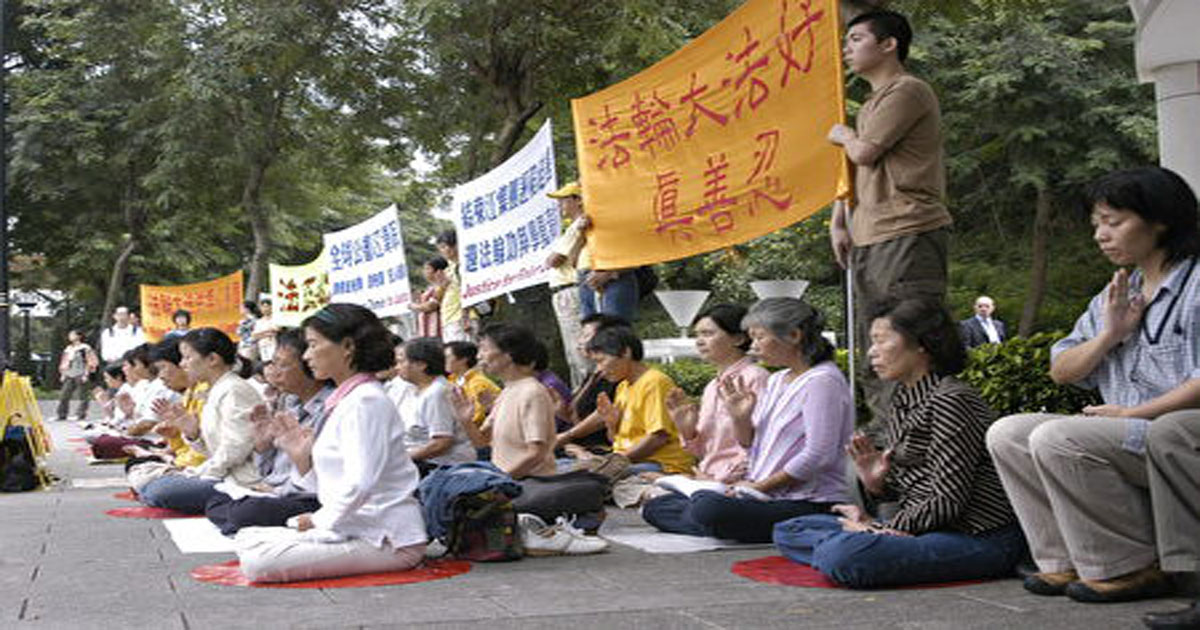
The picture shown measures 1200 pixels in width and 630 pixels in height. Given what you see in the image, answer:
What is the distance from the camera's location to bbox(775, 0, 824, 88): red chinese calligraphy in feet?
19.6

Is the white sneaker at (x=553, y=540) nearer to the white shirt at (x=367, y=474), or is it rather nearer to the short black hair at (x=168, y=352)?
the white shirt at (x=367, y=474)

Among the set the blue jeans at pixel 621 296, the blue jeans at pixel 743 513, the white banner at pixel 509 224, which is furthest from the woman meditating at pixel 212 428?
the white banner at pixel 509 224

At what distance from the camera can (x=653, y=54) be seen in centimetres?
1385

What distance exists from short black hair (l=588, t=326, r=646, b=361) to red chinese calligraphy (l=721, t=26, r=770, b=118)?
137 cm

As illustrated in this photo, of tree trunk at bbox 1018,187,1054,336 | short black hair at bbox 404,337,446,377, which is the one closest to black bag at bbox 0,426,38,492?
short black hair at bbox 404,337,446,377

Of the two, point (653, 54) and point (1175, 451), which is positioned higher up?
point (653, 54)

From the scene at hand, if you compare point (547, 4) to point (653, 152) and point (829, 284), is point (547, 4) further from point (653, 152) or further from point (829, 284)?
point (829, 284)

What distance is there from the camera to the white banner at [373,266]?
40.4 ft

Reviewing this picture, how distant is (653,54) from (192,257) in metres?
17.4

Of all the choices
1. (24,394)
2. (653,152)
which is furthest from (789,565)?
(24,394)

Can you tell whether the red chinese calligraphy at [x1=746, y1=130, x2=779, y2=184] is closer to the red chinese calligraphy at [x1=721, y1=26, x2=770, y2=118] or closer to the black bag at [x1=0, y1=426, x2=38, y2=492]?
the red chinese calligraphy at [x1=721, y1=26, x2=770, y2=118]

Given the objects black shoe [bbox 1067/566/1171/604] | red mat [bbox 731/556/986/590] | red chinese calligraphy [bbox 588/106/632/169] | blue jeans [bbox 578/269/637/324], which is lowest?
red mat [bbox 731/556/986/590]

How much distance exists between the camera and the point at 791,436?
560cm

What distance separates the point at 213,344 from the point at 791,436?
10.9ft
